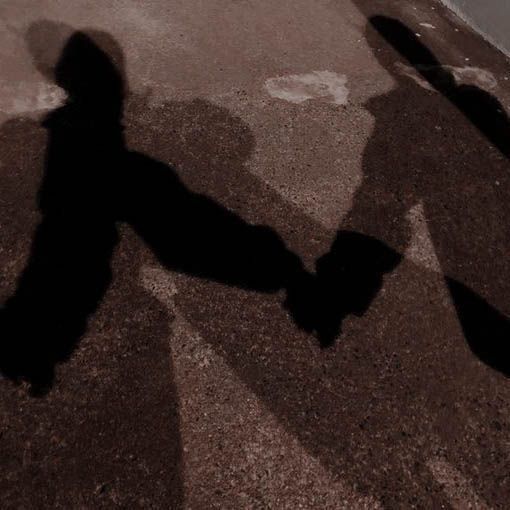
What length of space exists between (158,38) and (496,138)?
4.06m

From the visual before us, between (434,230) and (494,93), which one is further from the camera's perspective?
(494,93)

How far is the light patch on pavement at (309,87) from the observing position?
5402 millimetres

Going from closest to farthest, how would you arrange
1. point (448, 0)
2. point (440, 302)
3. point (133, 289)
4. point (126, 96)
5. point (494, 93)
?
point (133, 289) → point (440, 302) → point (126, 96) → point (494, 93) → point (448, 0)

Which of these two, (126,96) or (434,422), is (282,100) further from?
(434,422)

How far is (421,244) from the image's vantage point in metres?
4.32

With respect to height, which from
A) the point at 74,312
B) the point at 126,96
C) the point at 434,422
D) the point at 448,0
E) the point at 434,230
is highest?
the point at 448,0

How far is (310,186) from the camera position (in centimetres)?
461

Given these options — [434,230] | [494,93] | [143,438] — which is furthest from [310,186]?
[494,93]

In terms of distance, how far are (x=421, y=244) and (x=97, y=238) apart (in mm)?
2752

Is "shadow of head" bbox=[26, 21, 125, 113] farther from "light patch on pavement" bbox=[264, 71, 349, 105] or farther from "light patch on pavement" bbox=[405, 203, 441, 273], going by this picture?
"light patch on pavement" bbox=[405, 203, 441, 273]

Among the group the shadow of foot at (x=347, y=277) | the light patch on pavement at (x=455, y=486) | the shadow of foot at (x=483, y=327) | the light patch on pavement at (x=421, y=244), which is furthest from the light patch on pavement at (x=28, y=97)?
the light patch on pavement at (x=455, y=486)

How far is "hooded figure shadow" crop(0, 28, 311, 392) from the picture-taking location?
10.9 feet

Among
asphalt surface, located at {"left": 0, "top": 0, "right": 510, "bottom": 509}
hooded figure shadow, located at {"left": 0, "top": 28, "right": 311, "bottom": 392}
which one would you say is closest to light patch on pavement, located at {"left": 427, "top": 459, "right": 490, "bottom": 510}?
asphalt surface, located at {"left": 0, "top": 0, "right": 510, "bottom": 509}

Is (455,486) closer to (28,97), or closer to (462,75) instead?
(28,97)
